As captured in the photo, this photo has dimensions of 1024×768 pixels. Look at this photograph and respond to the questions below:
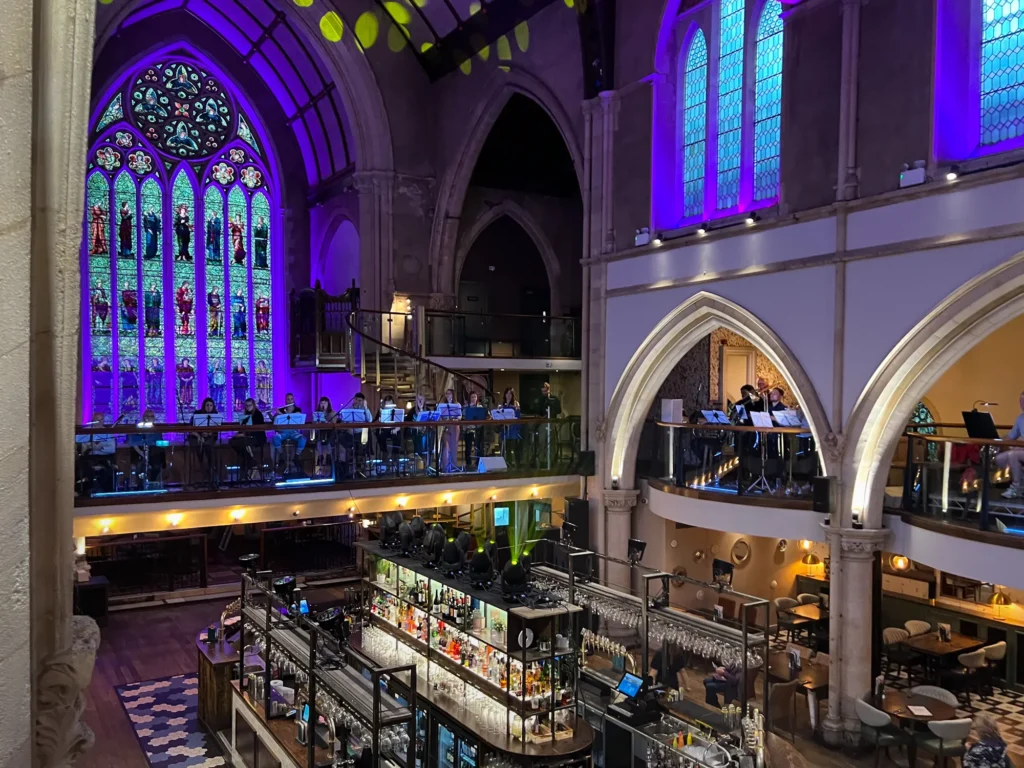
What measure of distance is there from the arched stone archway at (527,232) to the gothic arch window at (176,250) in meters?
5.23

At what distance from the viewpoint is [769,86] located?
11.1m

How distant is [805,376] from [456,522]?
8.75 metres

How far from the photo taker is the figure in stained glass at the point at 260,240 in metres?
20.9

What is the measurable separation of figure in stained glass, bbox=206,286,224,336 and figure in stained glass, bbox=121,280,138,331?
161cm

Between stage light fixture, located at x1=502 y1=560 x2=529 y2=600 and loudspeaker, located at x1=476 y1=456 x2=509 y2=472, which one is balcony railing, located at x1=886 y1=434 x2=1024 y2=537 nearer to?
stage light fixture, located at x1=502 y1=560 x2=529 y2=600

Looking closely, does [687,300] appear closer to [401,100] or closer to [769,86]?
[769,86]

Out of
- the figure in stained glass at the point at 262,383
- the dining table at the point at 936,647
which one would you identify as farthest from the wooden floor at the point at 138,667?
the figure in stained glass at the point at 262,383

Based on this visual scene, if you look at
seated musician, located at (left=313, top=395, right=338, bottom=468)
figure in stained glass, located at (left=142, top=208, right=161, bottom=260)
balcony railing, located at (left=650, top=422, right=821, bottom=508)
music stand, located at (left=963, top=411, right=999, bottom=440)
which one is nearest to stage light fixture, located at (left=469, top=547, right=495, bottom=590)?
balcony railing, located at (left=650, top=422, right=821, bottom=508)

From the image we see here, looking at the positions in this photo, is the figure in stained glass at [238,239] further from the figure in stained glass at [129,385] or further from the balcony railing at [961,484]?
the balcony railing at [961,484]

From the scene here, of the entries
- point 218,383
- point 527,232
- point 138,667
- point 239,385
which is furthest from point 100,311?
point 138,667

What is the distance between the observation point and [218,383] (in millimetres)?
20344

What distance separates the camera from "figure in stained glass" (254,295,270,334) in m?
20.9

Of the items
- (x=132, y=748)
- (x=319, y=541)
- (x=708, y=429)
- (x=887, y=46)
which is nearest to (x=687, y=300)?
(x=708, y=429)

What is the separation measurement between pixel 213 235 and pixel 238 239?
58cm
